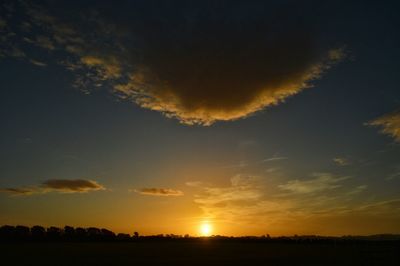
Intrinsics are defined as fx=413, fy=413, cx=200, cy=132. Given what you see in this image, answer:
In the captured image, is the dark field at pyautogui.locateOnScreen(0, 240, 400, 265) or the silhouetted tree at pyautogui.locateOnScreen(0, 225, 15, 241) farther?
the silhouetted tree at pyautogui.locateOnScreen(0, 225, 15, 241)

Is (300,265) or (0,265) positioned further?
(300,265)

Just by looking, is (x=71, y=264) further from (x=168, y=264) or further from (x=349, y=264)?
(x=349, y=264)

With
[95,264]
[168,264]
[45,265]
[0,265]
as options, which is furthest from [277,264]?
[0,265]

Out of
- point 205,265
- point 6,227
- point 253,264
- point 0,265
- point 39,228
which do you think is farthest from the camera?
point 39,228

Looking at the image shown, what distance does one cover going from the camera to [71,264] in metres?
39.7

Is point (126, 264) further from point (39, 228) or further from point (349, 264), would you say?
point (39, 228)

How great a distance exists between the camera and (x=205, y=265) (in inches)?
1550

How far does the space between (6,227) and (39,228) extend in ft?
63.4

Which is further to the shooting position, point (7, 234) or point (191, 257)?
point (7, 234)

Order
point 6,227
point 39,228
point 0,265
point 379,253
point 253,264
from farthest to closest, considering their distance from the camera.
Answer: point 39,228 < point 6,227 < point 253,264 < point 0,265 < point 379,253

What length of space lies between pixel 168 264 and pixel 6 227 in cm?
15006

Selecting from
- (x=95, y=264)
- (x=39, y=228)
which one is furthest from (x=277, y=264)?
(x=39, y=228)

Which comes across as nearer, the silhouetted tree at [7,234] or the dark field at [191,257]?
the dark field at [191,257]

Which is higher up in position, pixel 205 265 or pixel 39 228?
pixel 39 228
